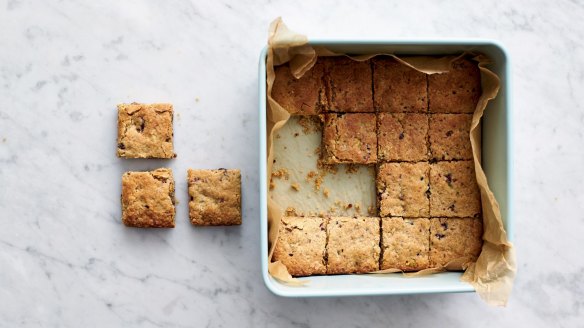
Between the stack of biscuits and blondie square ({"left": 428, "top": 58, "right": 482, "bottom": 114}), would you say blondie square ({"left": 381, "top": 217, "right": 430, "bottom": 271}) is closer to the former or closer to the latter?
the stack of biscuits

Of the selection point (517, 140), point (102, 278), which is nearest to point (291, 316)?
point (102, 278)

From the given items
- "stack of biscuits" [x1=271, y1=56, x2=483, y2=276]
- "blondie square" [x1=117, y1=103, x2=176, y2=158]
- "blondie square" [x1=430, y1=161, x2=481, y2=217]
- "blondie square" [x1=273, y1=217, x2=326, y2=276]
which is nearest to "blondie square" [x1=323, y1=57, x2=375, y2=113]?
"stack of biscuits" [x1=271, y1=56, x2=483, y2=276]

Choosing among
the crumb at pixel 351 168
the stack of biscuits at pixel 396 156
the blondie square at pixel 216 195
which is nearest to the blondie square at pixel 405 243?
the stack of biscuits at pixel 396 156

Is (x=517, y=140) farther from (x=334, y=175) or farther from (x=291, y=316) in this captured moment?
(x=291, y=316)

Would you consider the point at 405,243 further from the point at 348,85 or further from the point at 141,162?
the point at 141,162

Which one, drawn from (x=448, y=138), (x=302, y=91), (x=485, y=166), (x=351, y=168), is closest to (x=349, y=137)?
(x=351, y=168)

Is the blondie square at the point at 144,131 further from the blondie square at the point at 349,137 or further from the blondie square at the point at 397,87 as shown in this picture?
the blondie square at the point at 397,87
